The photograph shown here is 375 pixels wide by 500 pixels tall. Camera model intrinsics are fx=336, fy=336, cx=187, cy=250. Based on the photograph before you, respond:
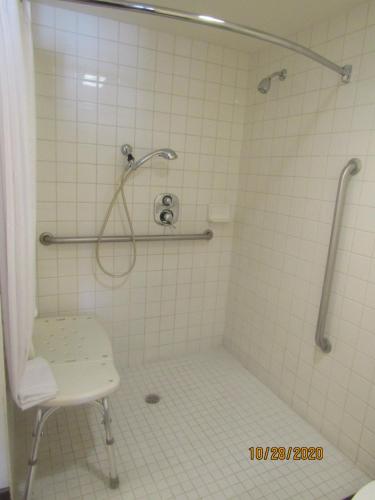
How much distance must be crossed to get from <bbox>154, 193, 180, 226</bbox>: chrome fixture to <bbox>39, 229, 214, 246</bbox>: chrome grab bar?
0.10 meters

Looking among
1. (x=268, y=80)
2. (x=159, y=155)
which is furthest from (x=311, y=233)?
(x=159, y=155)

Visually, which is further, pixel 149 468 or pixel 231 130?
pixel 231 130

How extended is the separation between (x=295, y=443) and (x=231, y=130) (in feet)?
6.31

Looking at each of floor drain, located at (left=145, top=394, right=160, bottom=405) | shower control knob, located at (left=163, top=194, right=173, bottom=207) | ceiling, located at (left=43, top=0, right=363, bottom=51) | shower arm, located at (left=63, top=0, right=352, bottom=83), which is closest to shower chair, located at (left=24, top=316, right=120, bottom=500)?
floor drain, located at (left=145, top=394, right=160, bottom=405)

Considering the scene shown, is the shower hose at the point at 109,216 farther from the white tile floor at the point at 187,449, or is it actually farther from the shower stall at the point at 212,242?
the white tile floor at the point at 187,449

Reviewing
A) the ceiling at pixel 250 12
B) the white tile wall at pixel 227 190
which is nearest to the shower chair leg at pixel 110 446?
the white tile wall at pixel 227 190

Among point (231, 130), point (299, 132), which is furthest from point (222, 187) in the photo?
point (299, 132)

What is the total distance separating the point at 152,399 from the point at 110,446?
634mm

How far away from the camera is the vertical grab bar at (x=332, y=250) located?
5.09 ft

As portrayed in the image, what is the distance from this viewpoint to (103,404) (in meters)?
1.41

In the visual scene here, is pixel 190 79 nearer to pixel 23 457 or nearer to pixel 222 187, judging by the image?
pixel 222 187

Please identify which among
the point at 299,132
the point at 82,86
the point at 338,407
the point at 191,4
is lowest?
the point at 338,407

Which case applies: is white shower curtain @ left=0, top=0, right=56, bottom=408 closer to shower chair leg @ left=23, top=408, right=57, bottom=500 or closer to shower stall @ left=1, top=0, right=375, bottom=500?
shower chair leg @ left=23, top=408, right=57, bottom=500
